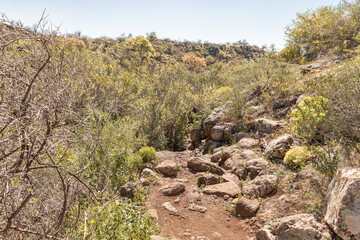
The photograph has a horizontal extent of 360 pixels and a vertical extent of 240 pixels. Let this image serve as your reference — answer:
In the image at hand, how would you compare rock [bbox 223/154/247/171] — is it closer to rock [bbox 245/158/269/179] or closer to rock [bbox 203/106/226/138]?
rock [bbox 245/158/269/179]

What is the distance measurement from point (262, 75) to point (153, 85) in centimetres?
554

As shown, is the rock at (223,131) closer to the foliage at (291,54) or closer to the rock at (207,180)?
the rock at (207,180)

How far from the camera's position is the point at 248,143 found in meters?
7.91

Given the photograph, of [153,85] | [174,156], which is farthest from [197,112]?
[174,156]

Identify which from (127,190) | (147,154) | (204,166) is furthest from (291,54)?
(127,190)

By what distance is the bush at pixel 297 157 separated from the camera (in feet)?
17.1

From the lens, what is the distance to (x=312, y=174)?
15.0ft

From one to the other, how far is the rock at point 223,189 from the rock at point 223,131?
3668 millimetres

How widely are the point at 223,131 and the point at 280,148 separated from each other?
3503 millimetres

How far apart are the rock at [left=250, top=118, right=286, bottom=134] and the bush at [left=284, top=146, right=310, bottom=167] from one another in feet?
7.32

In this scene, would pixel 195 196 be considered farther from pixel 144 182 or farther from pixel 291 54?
pixel 291 54

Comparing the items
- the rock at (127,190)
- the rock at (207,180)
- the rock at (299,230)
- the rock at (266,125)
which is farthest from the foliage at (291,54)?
the rock at (127,190)

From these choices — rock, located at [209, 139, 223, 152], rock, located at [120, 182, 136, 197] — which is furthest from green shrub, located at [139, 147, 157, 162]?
rock, located at [209, 139, 223, 152]

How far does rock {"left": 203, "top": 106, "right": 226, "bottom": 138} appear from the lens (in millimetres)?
10297
